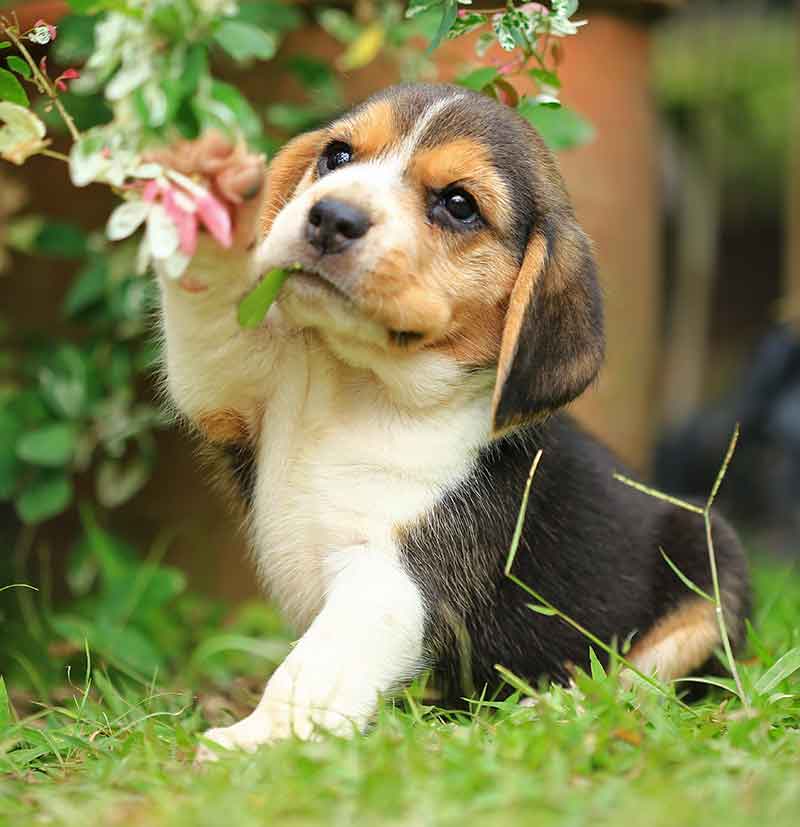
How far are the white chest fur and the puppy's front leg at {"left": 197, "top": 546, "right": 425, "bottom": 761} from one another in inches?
4.1

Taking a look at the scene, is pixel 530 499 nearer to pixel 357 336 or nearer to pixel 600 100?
pixel 357 336

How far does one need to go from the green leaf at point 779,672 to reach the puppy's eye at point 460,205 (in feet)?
4.77

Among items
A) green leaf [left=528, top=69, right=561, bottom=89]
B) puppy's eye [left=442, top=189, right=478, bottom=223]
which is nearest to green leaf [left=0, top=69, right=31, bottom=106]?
puppy's eye [left=442, top=189, right=478, bottom=223]

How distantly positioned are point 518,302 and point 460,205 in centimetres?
31

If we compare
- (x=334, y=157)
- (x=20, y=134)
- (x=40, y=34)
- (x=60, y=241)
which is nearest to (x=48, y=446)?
(x=60, y=241)

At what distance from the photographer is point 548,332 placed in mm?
3592

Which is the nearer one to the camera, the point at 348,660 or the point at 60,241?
the point at 348,660

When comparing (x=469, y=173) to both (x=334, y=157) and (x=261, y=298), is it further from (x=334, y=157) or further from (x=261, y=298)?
(x=261, y=298)

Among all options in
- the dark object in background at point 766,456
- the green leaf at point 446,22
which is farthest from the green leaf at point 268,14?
the dark object in background at point 766,456

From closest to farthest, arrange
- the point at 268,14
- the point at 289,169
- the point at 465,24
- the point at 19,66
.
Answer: the point at 19,66 < the point at 465,24 < the point at 289,169 < the point at 268,14

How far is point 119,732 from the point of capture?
3.44 metres

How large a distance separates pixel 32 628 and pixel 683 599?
90.5 inches

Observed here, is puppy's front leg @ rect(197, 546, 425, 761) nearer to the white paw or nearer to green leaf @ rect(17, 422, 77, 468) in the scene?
the white paw

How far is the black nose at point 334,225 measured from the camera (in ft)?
10.7
